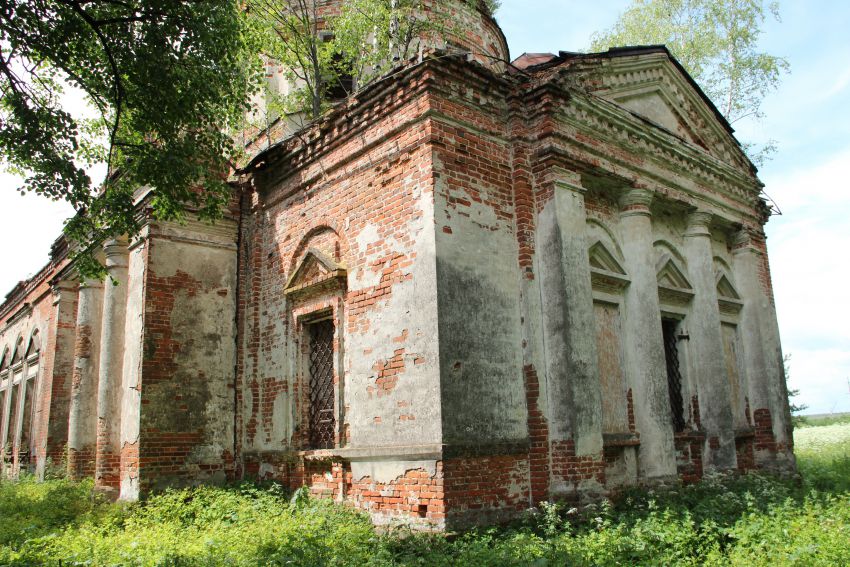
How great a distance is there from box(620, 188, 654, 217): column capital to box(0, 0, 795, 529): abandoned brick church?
21 millimetres

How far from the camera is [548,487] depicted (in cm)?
711

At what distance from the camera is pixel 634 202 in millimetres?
9227

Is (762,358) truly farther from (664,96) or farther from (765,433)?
(664,96)

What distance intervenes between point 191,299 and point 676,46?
16378 mm

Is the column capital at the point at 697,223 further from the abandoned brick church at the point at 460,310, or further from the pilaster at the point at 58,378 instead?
the pilaster at the point at 58,378

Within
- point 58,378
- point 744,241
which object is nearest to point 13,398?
point 58,378

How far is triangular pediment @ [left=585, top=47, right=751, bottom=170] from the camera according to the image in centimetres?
949

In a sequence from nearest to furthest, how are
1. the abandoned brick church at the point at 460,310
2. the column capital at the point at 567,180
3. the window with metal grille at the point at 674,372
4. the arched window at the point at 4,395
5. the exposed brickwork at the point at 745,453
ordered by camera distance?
the abandoned brick church at the point at 460,310 → the column capital at the point at 567,180 → the window with metal grille at the point at 674,372 → the exposed brickwork at the point at 745,453 → the arched window at the point at 4,395

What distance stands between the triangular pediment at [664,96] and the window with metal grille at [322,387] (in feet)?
16.6

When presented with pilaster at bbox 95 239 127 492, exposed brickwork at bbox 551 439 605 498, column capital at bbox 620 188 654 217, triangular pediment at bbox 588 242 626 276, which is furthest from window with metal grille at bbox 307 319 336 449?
column capital at bbox 620 188 654 217

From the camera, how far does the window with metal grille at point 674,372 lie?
9938mm

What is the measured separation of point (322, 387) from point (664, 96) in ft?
23.9

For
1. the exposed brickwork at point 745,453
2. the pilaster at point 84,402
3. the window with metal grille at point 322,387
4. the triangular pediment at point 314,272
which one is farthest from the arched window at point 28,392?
the exposed brickwork at point 745,453

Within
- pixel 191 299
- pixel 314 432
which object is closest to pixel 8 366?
pixel 191 299
